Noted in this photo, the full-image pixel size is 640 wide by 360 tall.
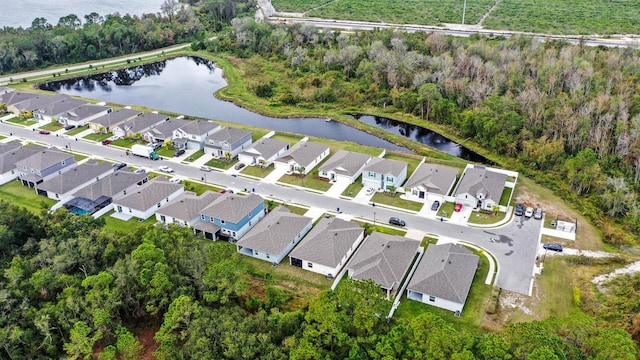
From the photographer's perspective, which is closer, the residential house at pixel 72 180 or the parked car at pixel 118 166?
the residential house at pixel 72 180

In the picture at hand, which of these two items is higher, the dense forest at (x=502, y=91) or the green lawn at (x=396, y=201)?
the dense forest at (x=502, y=91)

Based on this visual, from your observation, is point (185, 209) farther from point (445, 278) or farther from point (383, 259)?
point (445, 278)

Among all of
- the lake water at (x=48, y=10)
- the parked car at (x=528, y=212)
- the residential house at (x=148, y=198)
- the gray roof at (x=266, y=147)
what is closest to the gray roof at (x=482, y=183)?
the parked car at (x=528, y=212)

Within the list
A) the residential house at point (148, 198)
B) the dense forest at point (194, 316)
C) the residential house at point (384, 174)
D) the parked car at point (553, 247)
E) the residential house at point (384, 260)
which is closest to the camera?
the dense forest at point (194, 316)

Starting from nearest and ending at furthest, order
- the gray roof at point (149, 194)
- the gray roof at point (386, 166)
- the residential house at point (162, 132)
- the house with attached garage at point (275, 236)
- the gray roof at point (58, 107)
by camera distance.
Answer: the house with attached garage at point (275, 236)
the gray roof at point (149, 194)
the gray roof at point (386, 166)
the residential house at point (162, 132)
the gray roof at point (58, 107)

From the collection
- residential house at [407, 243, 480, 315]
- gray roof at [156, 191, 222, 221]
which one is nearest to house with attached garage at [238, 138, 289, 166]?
gray roof at [156, 191, 222, 221]

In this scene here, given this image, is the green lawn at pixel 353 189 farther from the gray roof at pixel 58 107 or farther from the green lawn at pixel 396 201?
the gray roof at pixel 58 107

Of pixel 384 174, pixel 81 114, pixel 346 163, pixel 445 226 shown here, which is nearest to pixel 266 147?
pixel 346 163
